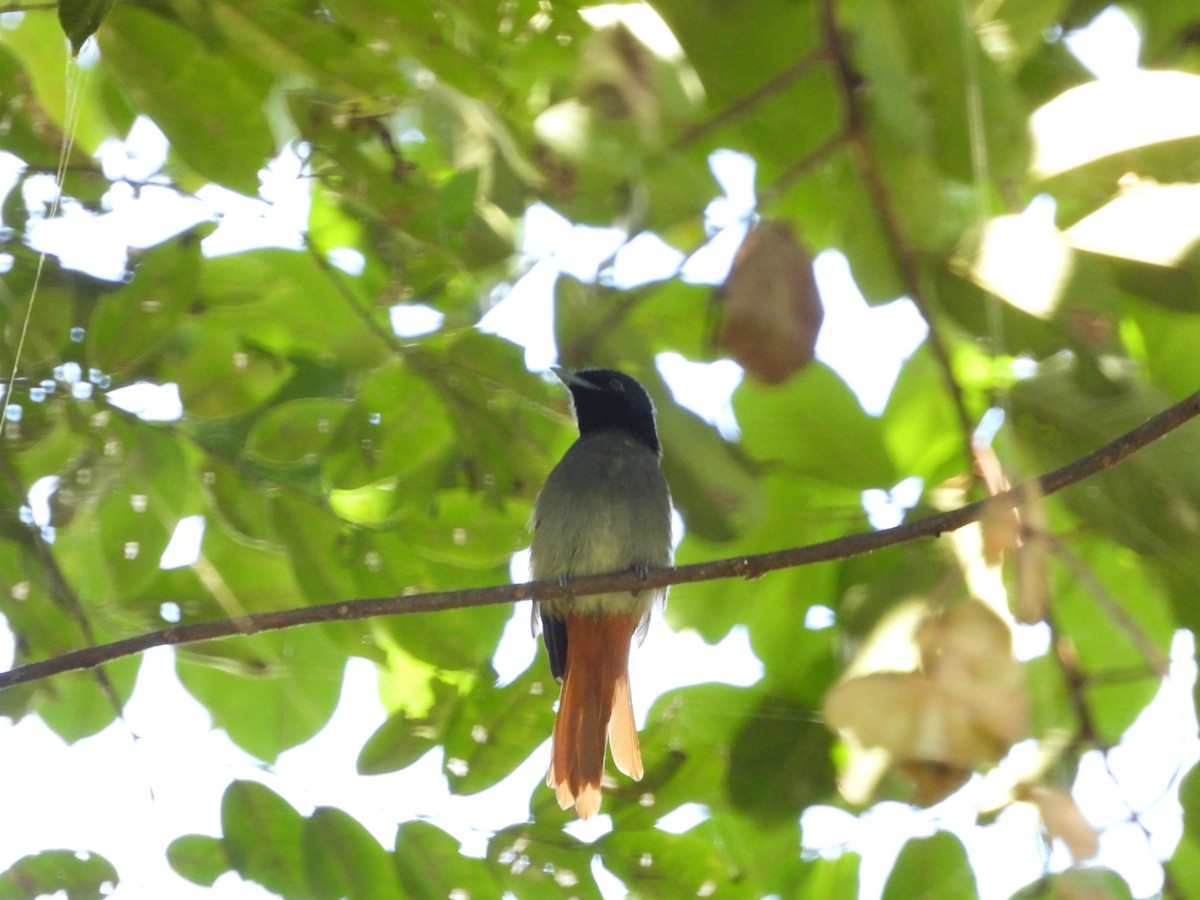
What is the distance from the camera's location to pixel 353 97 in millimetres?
2775

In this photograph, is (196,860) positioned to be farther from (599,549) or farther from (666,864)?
(599,549)

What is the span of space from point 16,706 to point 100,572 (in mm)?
427

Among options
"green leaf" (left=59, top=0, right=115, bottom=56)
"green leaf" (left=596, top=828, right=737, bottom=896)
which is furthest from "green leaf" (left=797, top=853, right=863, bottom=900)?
"green leaf" (left=59, top=0, right=115, bottom=56)

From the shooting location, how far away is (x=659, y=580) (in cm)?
277

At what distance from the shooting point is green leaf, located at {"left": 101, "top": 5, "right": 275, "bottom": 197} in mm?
2600

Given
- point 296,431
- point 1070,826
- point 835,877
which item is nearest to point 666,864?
point 835,877

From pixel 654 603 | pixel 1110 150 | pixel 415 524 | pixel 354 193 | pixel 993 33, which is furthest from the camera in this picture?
pixel 654 603

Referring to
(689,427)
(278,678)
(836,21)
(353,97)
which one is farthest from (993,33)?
(278,678)

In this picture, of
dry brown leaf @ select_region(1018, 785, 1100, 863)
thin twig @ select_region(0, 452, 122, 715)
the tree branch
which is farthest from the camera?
thin twig @ select_region(0, 452, 122, 715)

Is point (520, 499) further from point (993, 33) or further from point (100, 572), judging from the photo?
point (993, 33)

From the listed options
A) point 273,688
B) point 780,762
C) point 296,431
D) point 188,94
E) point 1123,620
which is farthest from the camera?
point 273,688

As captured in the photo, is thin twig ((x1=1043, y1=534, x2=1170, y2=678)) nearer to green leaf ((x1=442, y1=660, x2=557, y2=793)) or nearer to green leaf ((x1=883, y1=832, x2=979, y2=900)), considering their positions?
green leaf ((x1=883, y1=832, x2=979, y2=900))

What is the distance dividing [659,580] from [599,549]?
170cm

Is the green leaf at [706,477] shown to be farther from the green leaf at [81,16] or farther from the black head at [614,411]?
the black head at [614,411]
